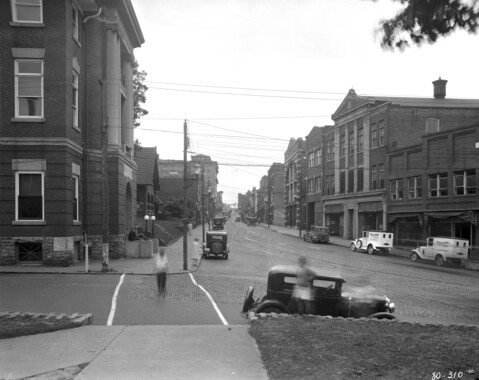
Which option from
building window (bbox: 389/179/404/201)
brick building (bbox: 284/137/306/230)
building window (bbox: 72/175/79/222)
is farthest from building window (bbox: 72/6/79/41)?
brick building (bbox: 284/137/306/230)

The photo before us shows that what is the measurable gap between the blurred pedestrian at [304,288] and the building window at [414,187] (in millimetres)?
33366

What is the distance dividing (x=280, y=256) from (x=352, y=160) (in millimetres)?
26052

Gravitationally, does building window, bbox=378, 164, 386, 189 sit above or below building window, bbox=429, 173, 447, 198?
above

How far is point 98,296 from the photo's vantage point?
1435cm

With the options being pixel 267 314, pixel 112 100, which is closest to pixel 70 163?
pixel 112 100

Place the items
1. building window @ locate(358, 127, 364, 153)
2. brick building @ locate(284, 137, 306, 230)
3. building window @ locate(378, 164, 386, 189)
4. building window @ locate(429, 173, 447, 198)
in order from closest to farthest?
building window @ locate(429, 173, 447, 198) < building window @ locate(378, 164, 386, 189) < building window @ locate(358, 127, 364, 153) < brick building @ locate(284, 137, 306, 230)

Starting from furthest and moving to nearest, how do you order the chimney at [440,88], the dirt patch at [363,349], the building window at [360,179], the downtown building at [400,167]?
1. the chimney at [440,88]
2. the building window at [360,179]
3. the downtown building at [400,167]
4. the dirt patch at [363,349]

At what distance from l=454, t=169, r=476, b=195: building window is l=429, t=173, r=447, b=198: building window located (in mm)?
1495

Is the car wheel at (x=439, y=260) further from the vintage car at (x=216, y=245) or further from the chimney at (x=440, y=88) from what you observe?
the chimney at (x=440, y=88)

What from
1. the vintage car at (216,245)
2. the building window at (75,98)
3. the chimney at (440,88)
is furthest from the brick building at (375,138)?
the building window at (75,98)

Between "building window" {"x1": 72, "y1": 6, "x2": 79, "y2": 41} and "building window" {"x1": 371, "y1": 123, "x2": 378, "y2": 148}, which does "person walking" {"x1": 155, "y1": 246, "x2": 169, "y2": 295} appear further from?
"building window" {"x1": 371, "y1": 123, "x2": 378, "y2": 148}

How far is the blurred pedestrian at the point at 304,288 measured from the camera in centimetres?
1048

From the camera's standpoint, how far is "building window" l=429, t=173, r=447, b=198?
37.9 meters

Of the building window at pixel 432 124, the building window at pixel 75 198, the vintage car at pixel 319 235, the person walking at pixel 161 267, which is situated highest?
the building window at pixel 432 124
